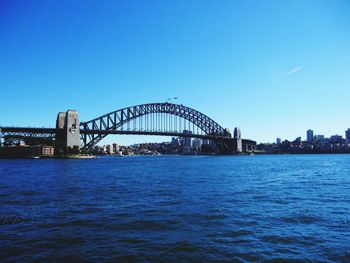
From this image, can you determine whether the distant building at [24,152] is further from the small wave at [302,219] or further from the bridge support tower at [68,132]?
the small wave at [302,219]

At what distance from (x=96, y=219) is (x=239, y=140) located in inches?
6083

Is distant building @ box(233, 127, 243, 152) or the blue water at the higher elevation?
distant building @ box(233, 127, 243, 152)

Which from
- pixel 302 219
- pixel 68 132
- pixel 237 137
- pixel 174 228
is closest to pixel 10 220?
pixel 174 228

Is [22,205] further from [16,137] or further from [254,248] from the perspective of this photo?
[16,137]

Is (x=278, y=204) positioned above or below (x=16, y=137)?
below

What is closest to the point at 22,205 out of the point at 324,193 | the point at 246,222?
the point at 246,222

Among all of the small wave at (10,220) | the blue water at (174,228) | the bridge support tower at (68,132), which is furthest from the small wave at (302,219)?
the bridge support tower at (68,132)

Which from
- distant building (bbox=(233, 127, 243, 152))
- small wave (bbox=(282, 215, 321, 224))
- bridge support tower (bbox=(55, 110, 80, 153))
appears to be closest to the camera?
small wave (bbox=(282, 215, 321, 224))

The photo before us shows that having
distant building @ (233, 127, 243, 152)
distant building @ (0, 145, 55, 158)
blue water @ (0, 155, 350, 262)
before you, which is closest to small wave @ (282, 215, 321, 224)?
blue water @ (0, 155, 350, 262)

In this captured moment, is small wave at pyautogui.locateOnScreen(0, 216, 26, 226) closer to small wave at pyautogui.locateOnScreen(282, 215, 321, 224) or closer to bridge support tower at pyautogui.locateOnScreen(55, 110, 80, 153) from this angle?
small wave at pyautogui.locateOnScreen(282, 215, 321, 224)

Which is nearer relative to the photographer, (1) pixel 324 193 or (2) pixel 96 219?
(2) pixel 96 219

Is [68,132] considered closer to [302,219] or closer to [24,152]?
[24,152]

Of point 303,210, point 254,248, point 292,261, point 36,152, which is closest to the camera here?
point 292,261

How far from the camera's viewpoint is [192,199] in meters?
16.6
